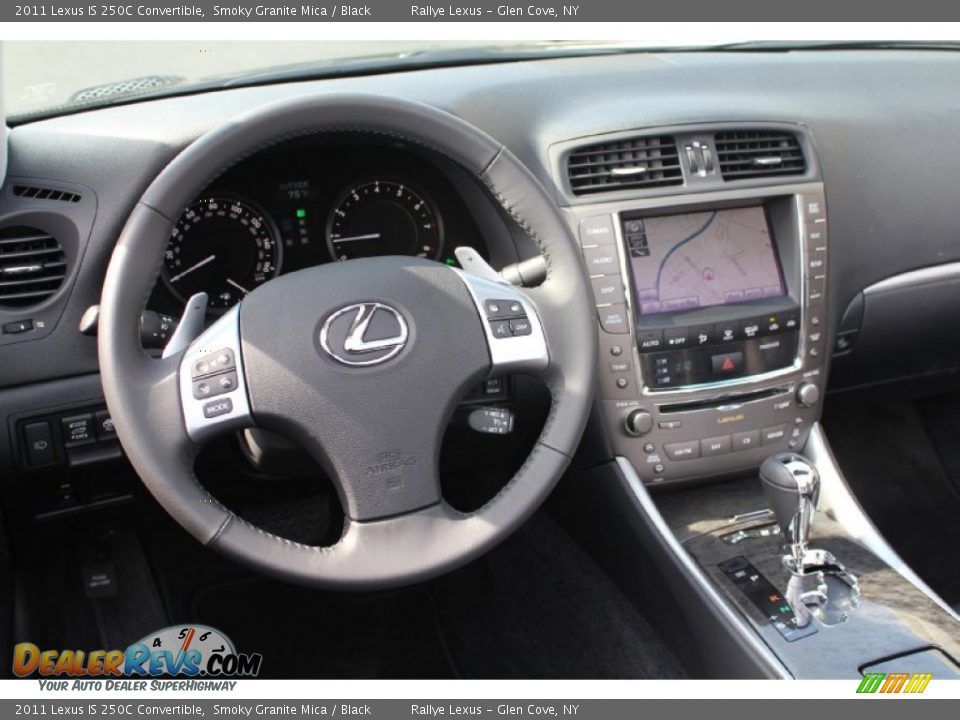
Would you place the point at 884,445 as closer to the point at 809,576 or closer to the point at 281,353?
the point at 809,576

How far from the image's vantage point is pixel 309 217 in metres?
1.64

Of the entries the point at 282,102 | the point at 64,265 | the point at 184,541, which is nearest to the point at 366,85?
the point at 282,102

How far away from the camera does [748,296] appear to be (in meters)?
1.83

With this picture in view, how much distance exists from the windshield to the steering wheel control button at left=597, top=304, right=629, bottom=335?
0.60m

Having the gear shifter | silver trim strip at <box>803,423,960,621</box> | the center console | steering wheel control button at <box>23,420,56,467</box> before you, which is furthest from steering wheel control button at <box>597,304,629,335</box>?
steering wheel control button at <box>23,420,56,467</box>

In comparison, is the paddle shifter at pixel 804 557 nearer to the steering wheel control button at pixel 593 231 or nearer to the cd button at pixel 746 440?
the cd button at pixel 746 440

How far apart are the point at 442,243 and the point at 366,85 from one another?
33cm

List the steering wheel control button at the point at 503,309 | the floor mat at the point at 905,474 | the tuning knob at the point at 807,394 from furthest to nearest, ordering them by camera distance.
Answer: the floor mat at the point at 905,474 → the tuning knob at the point at 807,394 → the steering wheel control button at the point at 503,309

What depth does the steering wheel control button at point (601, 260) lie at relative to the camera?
1.70 metres

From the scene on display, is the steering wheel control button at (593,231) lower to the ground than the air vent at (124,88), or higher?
lower

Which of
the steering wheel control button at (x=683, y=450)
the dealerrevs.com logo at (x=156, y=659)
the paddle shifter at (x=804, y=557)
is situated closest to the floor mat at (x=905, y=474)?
the steering wheel control button at (x=683, y=450)

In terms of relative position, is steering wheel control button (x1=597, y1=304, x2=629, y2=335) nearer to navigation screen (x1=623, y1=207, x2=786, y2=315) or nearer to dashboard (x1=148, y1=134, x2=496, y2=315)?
navigation screen (x1=623, y1=207, x2=786, y2=315)

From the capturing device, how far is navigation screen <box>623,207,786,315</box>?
1.76m

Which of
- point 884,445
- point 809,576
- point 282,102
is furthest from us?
point 884,445
